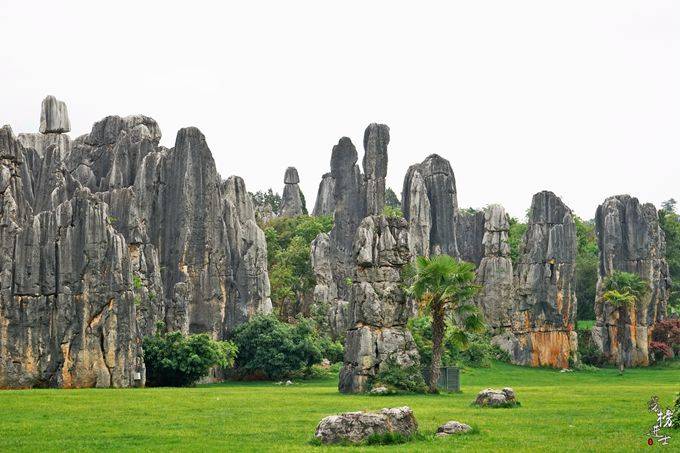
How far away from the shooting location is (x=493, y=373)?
70.6 metres

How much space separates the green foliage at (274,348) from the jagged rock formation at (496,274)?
2690 cm

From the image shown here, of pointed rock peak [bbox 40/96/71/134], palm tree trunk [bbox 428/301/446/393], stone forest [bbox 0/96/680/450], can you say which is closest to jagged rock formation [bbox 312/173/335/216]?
stone forest [bbox 0/96/680/450]

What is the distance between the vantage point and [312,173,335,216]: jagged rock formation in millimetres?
128250

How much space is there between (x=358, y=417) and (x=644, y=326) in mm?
70876

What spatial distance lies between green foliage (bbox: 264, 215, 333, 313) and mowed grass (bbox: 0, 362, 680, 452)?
1815 inches

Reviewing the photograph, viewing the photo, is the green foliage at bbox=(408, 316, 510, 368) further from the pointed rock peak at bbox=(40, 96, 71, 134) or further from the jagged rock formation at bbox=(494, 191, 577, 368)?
the pointed rock peak at bbox=(40, 96, 71, 134)

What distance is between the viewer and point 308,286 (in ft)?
306

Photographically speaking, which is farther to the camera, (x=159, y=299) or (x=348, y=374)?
(x=159, y=299)

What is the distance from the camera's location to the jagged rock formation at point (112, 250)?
171 ft

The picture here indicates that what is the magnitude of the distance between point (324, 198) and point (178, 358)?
243 ft

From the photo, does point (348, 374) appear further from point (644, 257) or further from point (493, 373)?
point (644, 257)

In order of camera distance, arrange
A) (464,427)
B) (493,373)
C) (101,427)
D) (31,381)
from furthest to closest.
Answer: (493,373) < (31,381) < (101,427) < (464,427)

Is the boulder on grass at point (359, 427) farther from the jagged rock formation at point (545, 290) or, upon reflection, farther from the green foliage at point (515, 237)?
the green foliage at point (515, 237)

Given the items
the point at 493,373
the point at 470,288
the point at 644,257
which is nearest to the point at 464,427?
the point at 470,288
